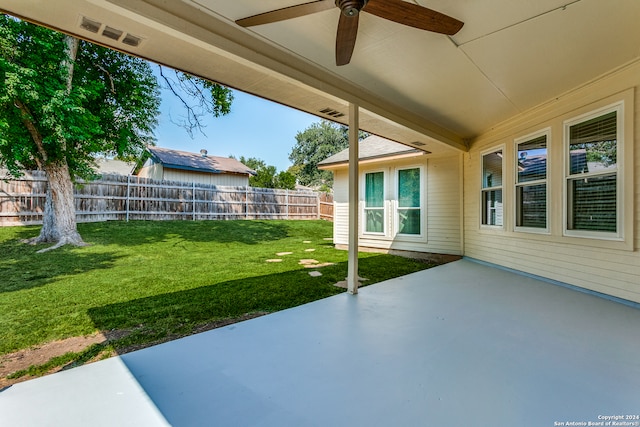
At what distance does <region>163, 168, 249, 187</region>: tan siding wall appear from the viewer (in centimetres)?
1587

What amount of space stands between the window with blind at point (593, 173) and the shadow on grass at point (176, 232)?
753 centimetres

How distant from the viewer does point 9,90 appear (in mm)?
5238

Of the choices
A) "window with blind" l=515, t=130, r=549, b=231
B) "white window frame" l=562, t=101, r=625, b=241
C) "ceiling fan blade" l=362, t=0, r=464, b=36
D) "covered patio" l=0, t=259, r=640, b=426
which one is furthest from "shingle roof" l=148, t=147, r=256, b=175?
"white window frame" l=562, t=101, r=625, b=241

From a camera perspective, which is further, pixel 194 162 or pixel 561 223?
pixel 194 162

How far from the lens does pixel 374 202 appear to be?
7.88m

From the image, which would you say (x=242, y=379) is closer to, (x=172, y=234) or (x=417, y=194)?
(x=417, y=194)

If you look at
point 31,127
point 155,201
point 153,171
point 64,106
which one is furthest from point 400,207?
point 153,171

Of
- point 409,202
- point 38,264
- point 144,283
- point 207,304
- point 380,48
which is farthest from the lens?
point 409,202

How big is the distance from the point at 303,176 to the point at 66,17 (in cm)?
2537

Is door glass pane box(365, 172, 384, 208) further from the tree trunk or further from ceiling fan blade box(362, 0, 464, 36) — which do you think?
the tree trunk

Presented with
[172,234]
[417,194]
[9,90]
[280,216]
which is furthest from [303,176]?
[9,90]

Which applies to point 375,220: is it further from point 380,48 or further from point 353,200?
point 380,48

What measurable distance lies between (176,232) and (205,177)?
8.45m

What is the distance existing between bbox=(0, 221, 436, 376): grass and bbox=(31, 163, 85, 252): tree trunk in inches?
17.4
